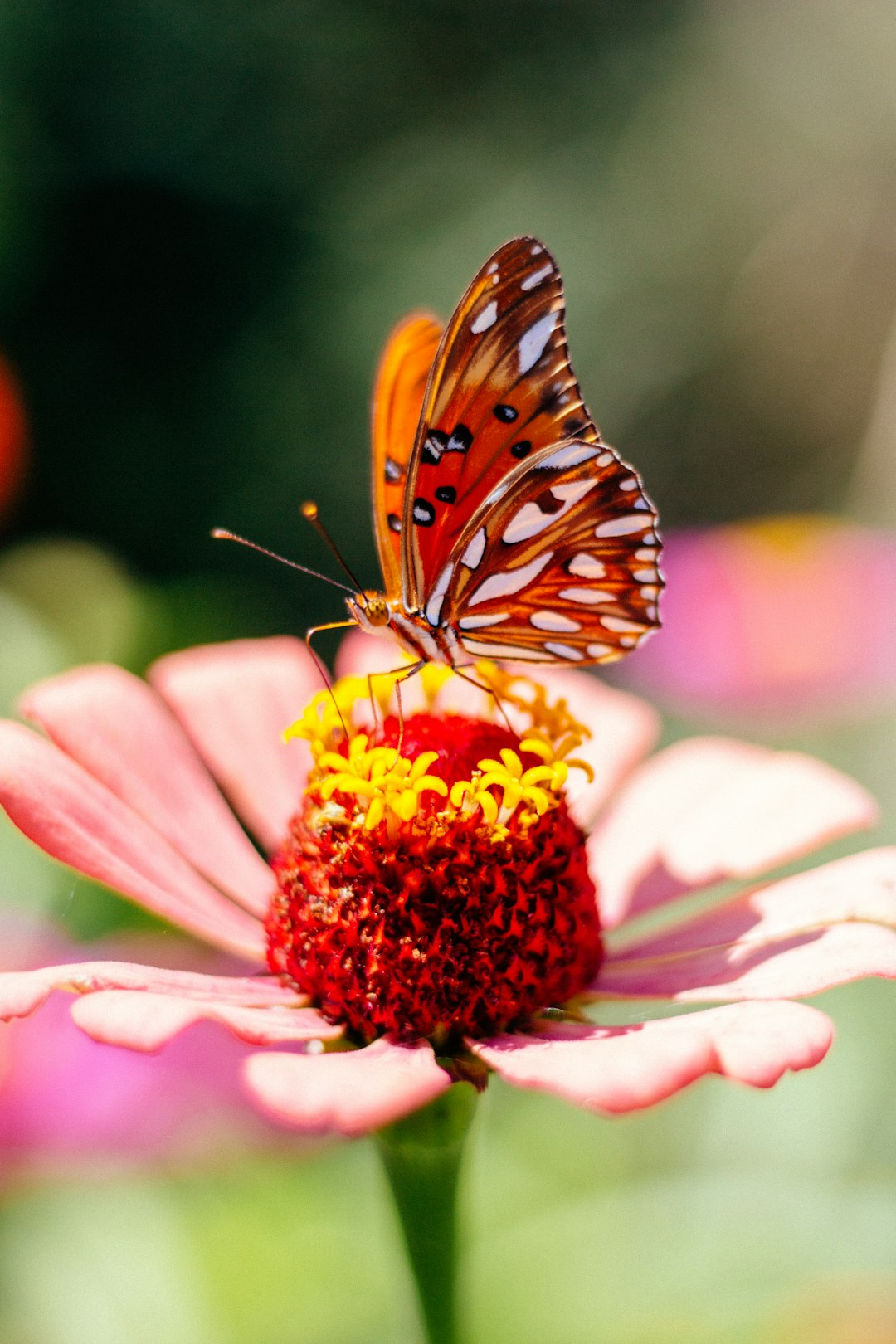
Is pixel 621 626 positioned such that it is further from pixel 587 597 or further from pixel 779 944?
pixel 779 944

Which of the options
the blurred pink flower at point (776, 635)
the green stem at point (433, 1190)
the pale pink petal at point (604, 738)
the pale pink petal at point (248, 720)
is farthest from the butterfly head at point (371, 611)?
the blurred pink flower at point (776, 635)

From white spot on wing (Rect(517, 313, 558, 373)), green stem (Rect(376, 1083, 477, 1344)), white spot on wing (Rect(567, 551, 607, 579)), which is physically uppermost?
white spot on wing (Rect(517, 313, 558, 373))

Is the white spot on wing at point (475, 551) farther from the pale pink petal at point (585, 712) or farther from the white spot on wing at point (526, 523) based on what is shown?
the pale pink petal at point (585, 712)

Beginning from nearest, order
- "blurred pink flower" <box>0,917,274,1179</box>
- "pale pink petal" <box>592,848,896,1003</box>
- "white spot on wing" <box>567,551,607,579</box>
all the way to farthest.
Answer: "pale pink petal" <box>592,848,896,1003</box>
"white spot on wing" <box>567,551,607,579</box>
"blurred pink flower" <box>0,917,274,1179</box>

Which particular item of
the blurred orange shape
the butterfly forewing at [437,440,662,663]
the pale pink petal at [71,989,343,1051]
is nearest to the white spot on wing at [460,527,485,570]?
the butterfly forewing at [437,440,662,663]

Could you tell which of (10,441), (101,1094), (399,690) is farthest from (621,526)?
(10,441)

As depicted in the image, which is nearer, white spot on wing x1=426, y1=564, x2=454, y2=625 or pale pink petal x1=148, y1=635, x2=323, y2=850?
white spot on wing x1=426, y1=564, x2=454, y2=625

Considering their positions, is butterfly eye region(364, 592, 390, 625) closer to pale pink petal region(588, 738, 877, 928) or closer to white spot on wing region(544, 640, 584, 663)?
white spot on wing region(544, 640, 584, 663)
